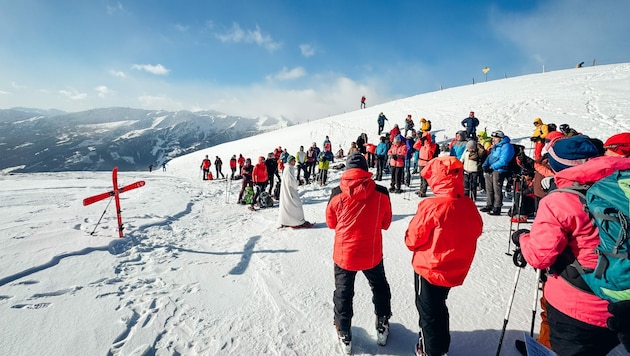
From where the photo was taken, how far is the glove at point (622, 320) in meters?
1.54

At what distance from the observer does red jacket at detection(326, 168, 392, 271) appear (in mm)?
2807

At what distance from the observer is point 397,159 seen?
8.95 meters

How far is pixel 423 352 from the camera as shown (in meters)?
2.62

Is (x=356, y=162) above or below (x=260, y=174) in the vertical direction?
above

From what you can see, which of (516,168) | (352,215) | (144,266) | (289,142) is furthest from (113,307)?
(289,142)

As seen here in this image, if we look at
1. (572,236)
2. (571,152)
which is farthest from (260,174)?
(572,236)

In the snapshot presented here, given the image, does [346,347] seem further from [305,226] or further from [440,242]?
[305,226]

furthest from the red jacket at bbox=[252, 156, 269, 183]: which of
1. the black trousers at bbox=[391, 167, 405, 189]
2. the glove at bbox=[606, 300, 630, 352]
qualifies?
the glove at bbox=[606, 300, 630, 352]

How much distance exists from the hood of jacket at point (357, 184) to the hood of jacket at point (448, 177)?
60cm

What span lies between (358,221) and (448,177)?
0.99 metres

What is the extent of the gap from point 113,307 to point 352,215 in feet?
11.1

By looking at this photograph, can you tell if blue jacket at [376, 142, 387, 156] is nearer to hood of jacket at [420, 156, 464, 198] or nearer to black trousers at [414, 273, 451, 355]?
hood of jacket at [420, 156, 464, 198]

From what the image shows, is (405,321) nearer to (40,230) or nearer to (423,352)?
(423,352)

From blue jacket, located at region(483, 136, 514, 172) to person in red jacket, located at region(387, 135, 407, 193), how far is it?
2614 millimetres
